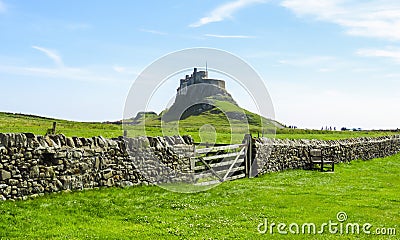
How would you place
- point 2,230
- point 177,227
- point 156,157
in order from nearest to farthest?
1. point 2,230
2. point 177,227
3. point 156,157

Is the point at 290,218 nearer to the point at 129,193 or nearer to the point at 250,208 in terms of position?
the point at 250,208

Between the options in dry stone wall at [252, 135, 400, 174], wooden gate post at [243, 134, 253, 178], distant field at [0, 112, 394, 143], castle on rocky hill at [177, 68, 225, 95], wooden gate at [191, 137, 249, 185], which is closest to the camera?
wooden gate at [191, 137, 249, 185]

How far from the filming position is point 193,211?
1095 cm

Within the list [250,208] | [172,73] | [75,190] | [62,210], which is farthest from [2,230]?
[172,73]

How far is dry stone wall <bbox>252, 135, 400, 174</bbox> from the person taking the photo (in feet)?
63.0

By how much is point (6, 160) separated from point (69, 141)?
2.02 m

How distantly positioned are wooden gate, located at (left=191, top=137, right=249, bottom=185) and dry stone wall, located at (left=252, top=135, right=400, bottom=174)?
683 millimetres

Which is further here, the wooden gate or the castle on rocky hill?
the castle on rocky hill

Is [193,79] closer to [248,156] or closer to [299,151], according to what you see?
[299,151]

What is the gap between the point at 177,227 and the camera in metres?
9.33

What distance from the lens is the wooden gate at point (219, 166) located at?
15827 millimetres

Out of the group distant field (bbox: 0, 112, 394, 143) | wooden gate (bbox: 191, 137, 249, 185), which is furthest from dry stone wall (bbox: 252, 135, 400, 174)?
distant field (bbox: 0, 112, 394, 143)

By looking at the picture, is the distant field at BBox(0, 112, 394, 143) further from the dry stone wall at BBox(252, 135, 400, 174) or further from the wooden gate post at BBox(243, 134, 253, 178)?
the dry stone wall at BBox(252, 135, 400, 174)

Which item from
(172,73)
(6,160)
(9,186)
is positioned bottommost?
(9,186)
